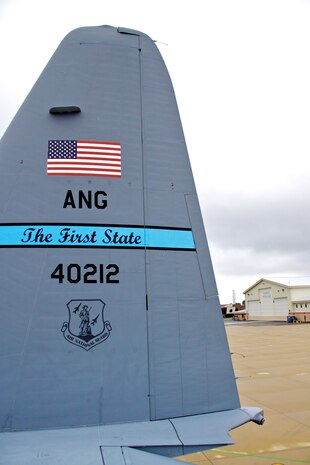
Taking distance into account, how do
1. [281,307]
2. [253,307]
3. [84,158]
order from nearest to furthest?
[84,158] < [281,307] < [253,307]

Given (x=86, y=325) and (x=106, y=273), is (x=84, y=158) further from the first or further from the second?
(x=86, y=325)

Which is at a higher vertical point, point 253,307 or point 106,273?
point 253,307

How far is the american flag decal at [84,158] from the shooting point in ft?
10.0

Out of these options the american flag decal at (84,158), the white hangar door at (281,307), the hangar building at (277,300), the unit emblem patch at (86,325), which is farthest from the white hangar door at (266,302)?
the unit emblem patch at (86,325)

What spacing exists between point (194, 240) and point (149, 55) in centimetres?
168

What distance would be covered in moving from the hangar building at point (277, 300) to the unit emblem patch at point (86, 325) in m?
52.7

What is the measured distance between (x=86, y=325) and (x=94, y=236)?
2.14ft

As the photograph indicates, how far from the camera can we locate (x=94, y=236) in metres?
2.94

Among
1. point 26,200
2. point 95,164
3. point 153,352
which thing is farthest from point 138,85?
point 153,352

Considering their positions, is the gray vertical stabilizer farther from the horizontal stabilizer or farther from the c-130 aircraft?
the horizontal stabilizer

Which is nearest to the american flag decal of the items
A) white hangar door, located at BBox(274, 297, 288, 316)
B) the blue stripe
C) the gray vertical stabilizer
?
the gray vertical stabilizer

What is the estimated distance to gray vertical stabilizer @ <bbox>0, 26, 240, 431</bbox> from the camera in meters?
2.68

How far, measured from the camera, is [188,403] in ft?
9.17

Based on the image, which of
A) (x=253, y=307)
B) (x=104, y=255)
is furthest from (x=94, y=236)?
(x=253, y=307)
